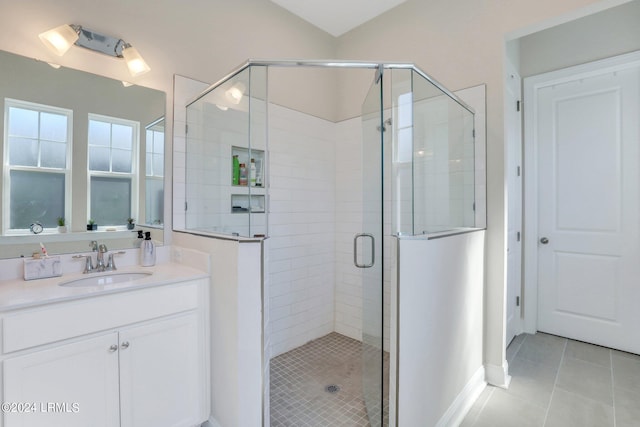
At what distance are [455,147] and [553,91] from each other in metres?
1.74

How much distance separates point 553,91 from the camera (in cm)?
306

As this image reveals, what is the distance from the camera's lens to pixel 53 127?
1.75 meters

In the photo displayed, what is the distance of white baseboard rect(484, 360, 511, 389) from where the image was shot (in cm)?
227

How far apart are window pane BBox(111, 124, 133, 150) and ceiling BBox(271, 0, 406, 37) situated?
1783mm

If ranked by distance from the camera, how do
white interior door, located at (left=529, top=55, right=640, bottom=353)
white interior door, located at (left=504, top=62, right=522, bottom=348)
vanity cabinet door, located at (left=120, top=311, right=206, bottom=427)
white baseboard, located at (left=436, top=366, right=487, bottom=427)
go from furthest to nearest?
1. white interior door, located at (left=504, top=62, right=522, bottom=348)
2. white interior door, located at (left=529, top=55, right=640, bottom=353)
3. white baseboard, located at (left=436, top=366, right=487, bottom=427)
4. vanity cabinet door, located at (left=120, top=311, right=206, bottom=427)

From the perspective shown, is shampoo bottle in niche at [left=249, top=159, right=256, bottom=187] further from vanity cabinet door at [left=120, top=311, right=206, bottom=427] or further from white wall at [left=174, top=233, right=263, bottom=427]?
vanity cabinet door at [left=120, top=311, right=206, bottom=427]

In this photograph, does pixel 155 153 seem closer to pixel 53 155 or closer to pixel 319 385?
pixel 53 155

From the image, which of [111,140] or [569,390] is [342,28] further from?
[569,390]

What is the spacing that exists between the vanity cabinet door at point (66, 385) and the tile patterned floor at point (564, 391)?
78.6 inches

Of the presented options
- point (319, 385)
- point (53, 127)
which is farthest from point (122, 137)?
point (319, 385)

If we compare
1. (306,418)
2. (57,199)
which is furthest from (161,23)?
(306,418)

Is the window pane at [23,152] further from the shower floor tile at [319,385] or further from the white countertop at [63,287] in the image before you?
the shower floor tile at [319,385]

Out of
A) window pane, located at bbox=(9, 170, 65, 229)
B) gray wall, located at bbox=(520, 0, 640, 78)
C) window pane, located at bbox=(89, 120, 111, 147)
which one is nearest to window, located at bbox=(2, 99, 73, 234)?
window pane, located at bbox=(9, 170, 65, 229)

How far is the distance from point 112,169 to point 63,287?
31.7 inches
